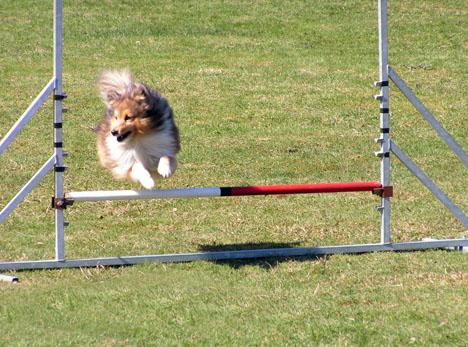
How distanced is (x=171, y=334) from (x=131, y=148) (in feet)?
8.64

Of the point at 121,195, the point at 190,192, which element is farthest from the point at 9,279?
the point at 190,192

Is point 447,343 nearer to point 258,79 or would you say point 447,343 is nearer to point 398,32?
point 258,79

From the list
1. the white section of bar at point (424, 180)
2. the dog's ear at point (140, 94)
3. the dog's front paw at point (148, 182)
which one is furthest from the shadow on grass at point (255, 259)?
the dog's ear at point (140, 94)

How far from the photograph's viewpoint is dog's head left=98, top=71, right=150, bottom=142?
871cm

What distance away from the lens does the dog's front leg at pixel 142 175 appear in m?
8.77

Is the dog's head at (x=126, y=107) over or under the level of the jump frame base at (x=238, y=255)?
over

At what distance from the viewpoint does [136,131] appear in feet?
29.0

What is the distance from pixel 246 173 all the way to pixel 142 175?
12.5ft

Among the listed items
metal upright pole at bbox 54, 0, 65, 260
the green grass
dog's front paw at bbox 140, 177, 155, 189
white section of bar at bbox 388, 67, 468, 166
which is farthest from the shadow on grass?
white section of bar at bbox 388, 67, 468, 166

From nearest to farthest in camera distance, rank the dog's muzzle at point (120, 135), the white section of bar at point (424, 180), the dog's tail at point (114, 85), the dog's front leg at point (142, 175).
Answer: the dog's muzzle at point (120, 135) < the dog's front leg at point (142, 175) < the dog's tail at point (114, 85) < the white section of bar at point (424, 180)

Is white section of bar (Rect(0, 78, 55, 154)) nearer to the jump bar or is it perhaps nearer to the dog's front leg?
the jump bar

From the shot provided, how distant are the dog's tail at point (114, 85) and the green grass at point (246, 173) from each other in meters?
1.31

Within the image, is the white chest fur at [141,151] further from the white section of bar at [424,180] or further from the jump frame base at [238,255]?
the white section of bar at [424,180]

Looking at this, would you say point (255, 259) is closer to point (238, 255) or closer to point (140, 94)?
point (238, 255)
